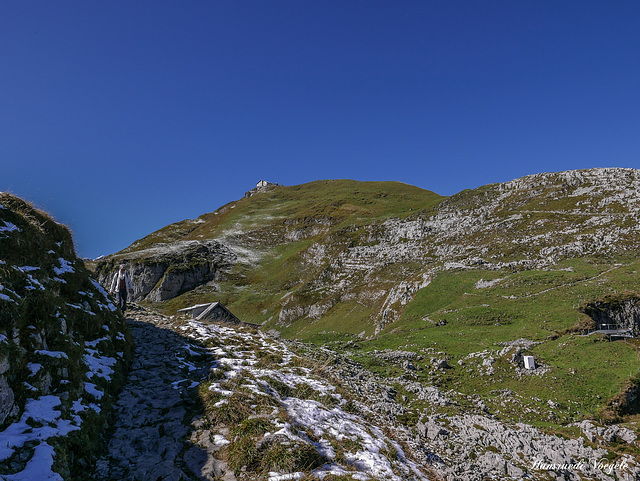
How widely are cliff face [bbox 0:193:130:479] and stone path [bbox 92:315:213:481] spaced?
66 centimetres

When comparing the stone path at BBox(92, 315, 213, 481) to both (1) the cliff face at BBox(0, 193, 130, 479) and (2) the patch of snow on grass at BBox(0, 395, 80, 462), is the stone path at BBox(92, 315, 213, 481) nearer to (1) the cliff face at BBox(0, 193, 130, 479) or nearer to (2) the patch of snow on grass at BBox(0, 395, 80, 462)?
(1) the cliff face at BBox(0, 193, 130, 479)

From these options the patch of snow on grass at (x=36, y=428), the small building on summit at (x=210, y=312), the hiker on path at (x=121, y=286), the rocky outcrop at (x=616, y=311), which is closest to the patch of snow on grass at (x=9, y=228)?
the patch of snow on grass at (x=36, y=428)

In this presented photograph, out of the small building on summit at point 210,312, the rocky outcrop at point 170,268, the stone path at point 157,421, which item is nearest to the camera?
the stone path at point 157,421

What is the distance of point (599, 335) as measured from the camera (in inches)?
1004

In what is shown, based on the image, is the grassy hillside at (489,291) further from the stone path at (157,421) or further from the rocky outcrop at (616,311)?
the stone path at (157,421)

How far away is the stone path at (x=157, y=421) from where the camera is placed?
26.5ft

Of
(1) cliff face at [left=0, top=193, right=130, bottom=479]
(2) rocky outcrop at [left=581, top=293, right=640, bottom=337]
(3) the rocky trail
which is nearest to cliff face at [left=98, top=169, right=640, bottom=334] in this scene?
(2) rocky outcrop at [left=581, top=293, right=640, bottom=337]

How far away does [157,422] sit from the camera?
10.5 metres

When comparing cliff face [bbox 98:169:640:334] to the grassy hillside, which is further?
cliff face [bbox 98:169:640:334]

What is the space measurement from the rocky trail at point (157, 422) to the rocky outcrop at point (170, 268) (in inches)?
4237

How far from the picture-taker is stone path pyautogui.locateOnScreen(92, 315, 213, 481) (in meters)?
8.09

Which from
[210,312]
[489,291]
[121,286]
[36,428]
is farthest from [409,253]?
[36,428]

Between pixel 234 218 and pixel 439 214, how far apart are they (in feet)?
472

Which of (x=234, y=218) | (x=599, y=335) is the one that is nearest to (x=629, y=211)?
(x=599, y=335)
